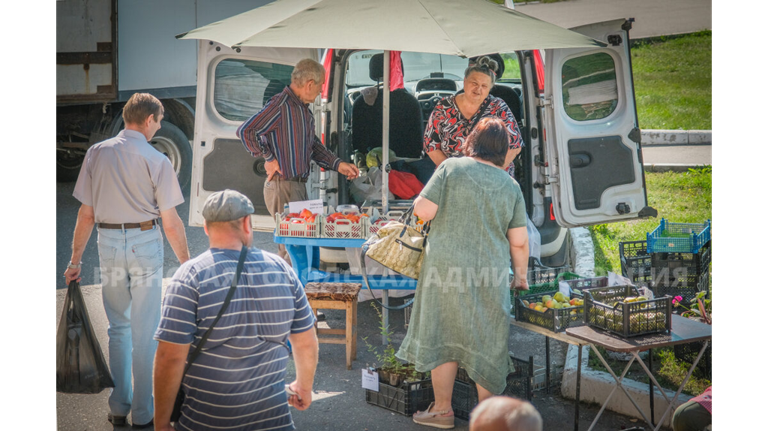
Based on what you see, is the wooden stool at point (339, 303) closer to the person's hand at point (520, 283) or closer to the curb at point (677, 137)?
the person's hand at point (520, 283)

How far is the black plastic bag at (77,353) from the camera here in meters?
4.41

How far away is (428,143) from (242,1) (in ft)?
18.5

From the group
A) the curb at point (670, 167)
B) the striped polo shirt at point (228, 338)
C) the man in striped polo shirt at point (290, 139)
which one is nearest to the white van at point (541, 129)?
the man in striped polo shirt at point (290, 139)

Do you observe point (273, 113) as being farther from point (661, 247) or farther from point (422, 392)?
point (661, 247)

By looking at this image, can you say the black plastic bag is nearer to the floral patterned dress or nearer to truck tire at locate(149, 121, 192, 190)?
the floral patterned dress

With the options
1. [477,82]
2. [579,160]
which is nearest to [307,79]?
[477,82]

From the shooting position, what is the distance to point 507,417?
249 centimetres

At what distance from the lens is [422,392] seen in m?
4.78

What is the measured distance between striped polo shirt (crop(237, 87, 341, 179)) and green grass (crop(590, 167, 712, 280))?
358 centimetres

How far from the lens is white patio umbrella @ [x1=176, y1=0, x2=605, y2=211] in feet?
16.0

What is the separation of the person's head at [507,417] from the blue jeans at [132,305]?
8.19 feet

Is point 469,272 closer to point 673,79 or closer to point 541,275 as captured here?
point 541,275

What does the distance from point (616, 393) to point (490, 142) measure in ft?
6.02
